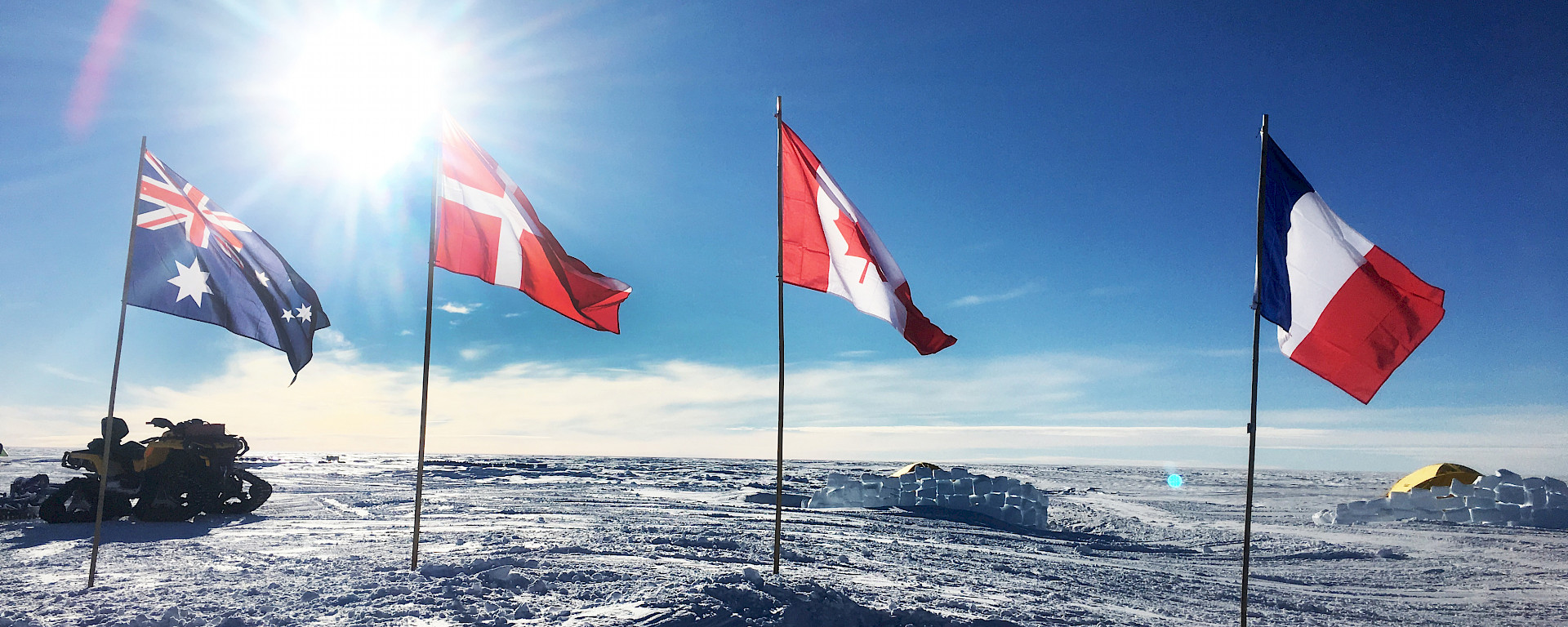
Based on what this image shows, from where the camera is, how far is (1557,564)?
45.5 ft

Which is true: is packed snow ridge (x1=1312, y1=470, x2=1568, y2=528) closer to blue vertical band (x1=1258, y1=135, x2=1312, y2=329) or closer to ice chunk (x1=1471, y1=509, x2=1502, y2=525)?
ice chunk (x1=1471, y1=509, x2=1502, y2=525)

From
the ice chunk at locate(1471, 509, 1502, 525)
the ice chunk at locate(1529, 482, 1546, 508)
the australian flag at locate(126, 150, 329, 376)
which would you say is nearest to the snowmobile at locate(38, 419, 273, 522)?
the australian flag at locate(126, 150, 329, 376)

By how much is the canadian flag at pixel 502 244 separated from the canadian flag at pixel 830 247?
246 cm

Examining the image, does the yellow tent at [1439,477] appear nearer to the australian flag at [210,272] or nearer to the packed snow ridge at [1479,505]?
the packed snow ridge at [1479,505]

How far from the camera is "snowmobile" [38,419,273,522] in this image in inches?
536

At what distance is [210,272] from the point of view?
10.2 m

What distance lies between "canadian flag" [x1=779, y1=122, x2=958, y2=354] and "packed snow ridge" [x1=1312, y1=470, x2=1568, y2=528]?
19272 mm

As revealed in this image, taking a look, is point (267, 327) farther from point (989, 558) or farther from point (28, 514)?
point (989, 558)

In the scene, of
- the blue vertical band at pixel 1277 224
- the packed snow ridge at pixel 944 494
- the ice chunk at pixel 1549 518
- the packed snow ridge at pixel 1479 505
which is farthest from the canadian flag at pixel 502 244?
the ice chunk at pixel 1549 518

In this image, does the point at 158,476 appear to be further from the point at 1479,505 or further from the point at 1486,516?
the point at 1479,505

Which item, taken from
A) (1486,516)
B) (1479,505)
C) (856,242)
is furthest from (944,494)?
(1479,505)

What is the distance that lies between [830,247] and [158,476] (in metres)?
14.1

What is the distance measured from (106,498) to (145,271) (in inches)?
289

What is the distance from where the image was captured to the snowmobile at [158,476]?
13609mm
